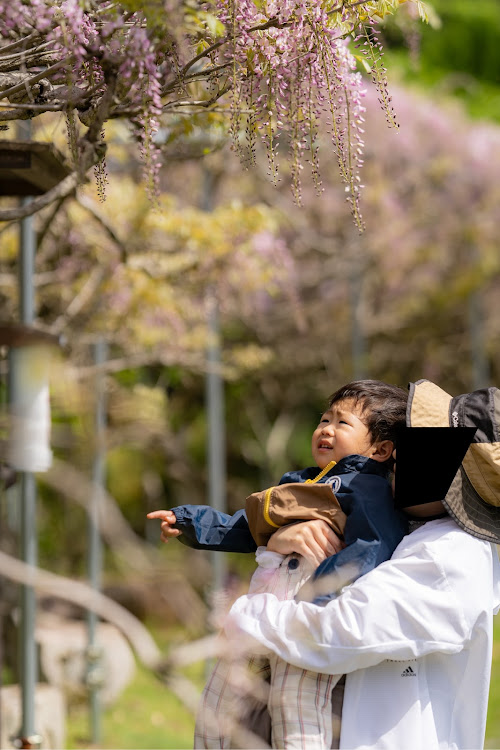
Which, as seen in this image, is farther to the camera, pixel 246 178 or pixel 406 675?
pixel 246 178

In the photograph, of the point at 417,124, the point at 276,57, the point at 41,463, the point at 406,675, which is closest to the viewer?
the point at 406,675

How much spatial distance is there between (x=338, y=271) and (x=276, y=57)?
7.60 metres

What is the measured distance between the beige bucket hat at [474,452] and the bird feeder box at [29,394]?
1473 mm

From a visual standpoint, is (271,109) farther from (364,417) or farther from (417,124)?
(417,124)

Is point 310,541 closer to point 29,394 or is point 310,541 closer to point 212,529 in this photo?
point 212,529

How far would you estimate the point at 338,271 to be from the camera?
9906mm

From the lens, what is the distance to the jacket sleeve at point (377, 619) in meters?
1.88

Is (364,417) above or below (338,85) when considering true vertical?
below

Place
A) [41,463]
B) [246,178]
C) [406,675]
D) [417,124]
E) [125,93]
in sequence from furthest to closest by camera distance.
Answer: [417,124] < [246,178] < [41,463] < [125,93] < [406,675]

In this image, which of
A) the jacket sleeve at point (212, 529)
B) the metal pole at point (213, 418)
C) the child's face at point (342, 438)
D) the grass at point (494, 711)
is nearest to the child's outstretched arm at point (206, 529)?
the jacket sleeve at point (212, 529)

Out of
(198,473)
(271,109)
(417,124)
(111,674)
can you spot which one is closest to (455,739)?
(271,109)

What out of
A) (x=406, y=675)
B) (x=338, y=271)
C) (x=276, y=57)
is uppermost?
(x=338, y=271)

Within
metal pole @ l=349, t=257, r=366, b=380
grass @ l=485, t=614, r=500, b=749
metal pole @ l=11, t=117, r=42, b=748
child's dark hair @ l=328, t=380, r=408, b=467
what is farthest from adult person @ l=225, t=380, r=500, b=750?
metal pole @ l=349, t=257, r=366, b=380

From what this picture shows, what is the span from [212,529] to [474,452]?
2.27 feet
